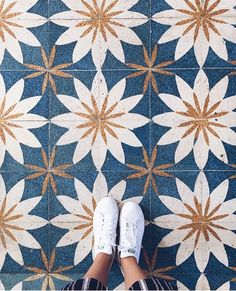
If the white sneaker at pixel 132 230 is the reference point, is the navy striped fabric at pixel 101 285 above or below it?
below

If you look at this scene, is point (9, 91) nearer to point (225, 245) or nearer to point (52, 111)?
point (52, 111)

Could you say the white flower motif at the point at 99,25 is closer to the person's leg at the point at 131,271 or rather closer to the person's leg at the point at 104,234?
the person's leg at the point at 104,234

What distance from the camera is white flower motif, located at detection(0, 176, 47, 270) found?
1.31 metres

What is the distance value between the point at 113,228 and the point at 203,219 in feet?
0.90

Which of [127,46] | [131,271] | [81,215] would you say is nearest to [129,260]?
[131,271]

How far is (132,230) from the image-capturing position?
1.28 meters

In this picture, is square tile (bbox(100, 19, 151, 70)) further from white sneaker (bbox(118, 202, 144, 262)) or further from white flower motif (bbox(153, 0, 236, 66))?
white sneaker (bbox(118, 202, 144, 262))

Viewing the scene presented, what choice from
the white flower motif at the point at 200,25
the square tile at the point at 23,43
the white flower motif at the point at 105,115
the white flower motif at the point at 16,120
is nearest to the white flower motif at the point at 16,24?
the square tile at the point at 23,43

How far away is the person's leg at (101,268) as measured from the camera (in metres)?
1.21

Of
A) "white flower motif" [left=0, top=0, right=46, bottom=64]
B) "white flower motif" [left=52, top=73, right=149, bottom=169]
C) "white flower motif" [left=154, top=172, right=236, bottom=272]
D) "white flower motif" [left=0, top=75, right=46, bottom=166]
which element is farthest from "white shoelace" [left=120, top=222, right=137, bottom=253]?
"white flower motif" [left=0, top=0, right=46, bottom=64]

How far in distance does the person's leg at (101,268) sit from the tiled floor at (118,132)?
0.07 m

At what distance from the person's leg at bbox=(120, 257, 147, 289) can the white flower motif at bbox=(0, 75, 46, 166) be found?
Answer: 0.44 metres

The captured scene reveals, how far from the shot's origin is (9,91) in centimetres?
131

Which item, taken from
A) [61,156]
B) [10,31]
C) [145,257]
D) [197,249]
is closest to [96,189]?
[61,156]
